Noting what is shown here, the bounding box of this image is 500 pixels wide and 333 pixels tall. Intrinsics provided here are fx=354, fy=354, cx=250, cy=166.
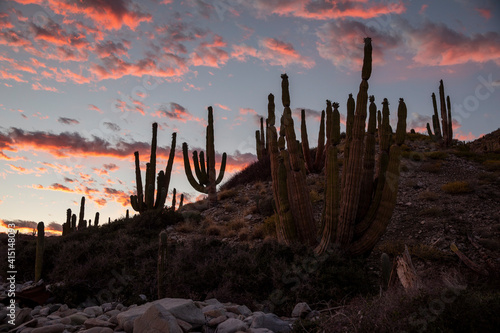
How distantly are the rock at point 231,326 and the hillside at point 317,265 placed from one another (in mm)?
882

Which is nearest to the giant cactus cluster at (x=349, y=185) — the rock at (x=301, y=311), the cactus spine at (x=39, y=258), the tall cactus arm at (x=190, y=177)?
the rock at (x=301, y=311)

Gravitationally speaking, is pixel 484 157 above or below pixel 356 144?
above

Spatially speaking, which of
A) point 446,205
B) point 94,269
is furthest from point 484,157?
point 94,269

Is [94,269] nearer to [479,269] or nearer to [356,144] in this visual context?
[356,144]

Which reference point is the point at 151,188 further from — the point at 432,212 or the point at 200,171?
the point at 432,212

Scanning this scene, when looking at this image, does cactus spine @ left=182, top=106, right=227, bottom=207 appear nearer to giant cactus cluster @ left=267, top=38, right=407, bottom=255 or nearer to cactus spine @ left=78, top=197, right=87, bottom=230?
cactus spine @ left=78, top=197, right=87, bottom=230

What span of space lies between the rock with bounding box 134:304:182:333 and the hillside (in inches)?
70.7

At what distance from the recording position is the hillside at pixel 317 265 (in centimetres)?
409

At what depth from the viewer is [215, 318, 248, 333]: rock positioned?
4.96m

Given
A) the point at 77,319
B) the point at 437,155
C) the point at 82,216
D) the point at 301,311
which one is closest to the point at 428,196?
the point at 437,155

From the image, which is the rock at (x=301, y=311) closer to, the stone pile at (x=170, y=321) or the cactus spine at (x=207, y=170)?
the stone pile at (x=170, y=321)

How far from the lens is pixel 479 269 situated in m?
7.89

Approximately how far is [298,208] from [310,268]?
76.5 inches

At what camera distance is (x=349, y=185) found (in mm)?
8602
